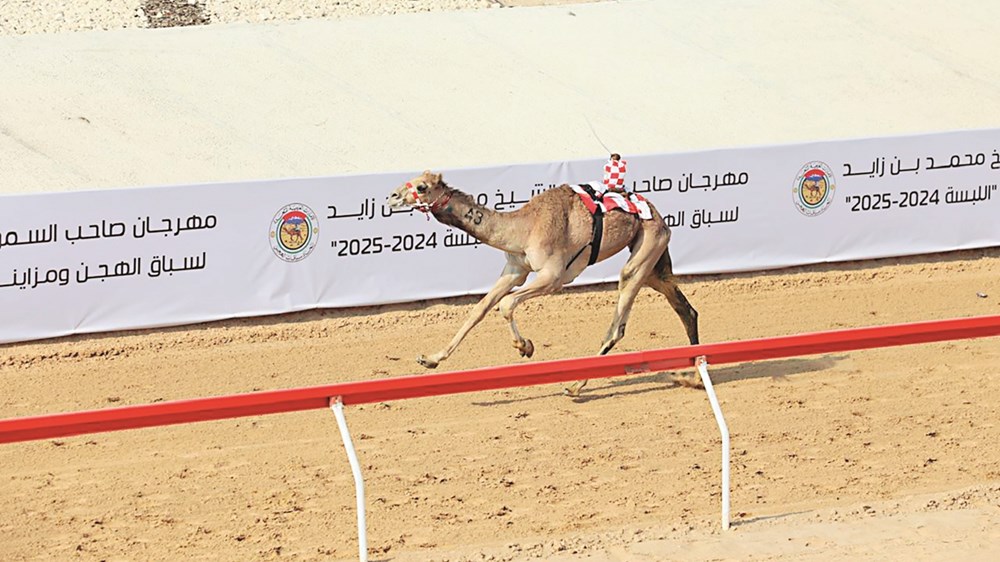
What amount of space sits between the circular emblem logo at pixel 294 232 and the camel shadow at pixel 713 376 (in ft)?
9.77

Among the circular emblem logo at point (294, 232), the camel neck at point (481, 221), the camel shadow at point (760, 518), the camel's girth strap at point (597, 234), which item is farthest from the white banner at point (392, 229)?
the camel shadow at point (760, 518)

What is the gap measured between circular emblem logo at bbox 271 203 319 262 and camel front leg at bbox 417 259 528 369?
2674 mm

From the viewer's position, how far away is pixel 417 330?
47.8 ft

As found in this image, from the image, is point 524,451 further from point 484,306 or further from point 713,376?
point 713,376

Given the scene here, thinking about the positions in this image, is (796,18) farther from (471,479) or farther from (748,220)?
(471,479)

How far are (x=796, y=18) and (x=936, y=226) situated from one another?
25.0 feet

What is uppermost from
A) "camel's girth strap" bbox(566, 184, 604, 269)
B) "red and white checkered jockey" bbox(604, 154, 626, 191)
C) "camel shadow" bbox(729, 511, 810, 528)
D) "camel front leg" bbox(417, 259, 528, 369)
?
"red and white checkered jockey" bbox(604, 154, 626, 191)

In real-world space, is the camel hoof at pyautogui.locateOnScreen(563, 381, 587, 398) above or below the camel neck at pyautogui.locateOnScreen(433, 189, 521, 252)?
below

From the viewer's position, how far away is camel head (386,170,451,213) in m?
11.6

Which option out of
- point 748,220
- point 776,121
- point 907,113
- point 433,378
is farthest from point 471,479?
point 907,113

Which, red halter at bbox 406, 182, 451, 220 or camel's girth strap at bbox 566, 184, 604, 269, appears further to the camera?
camel's girth strap at bbox 566, 184, 604, 269

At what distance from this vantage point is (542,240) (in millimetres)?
12031

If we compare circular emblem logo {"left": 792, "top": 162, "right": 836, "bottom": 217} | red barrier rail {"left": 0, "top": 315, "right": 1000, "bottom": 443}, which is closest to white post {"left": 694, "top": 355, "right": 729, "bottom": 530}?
red barrier rail {"left": 0, "top": 315, "right": 1000, "bottom": 443}

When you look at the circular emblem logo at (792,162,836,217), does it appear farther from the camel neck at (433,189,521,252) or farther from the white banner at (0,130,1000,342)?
the camel neck at (433,189,521,252)
